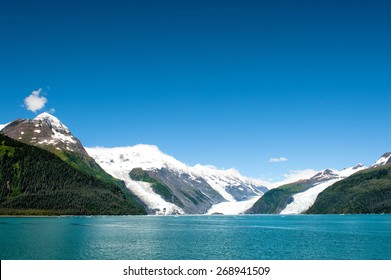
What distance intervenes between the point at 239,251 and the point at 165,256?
1791 centimetres

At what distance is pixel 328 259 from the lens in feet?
283
